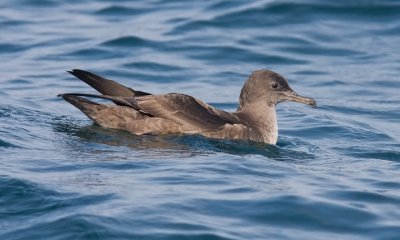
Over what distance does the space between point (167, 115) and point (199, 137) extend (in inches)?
16.5

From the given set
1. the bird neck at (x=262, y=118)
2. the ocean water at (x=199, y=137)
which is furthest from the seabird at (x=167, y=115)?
the ocean water at (x=199, y=137)

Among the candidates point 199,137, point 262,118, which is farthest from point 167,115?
point 262,118

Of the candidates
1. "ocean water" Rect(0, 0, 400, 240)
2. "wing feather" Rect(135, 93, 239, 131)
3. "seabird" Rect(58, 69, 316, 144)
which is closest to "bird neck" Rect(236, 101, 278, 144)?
"seabird" Rect(58, 69, 316, 144)

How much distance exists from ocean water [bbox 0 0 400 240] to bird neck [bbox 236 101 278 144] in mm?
191

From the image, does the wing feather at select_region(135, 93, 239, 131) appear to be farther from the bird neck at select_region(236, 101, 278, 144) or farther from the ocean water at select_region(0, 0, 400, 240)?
the bird neck at select_region(236, 101, 278, 144)

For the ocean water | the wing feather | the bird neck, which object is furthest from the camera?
the bird neck

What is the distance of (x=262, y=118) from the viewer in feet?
35.9

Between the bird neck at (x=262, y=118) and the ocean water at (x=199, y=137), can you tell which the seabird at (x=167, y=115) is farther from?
the ocean water at (x=199, y=137)

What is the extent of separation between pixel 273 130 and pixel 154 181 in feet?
8.48

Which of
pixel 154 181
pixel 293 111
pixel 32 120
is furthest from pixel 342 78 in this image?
pixel 154 181

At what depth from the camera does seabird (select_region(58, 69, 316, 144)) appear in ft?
34.1

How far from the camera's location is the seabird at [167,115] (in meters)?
10.4

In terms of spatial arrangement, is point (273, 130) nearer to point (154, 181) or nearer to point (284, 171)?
point (284, 171)

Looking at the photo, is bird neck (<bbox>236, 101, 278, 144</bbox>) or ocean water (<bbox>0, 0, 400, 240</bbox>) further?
bird neck (<bbox>236, 101, 278, 144</bbox>)
